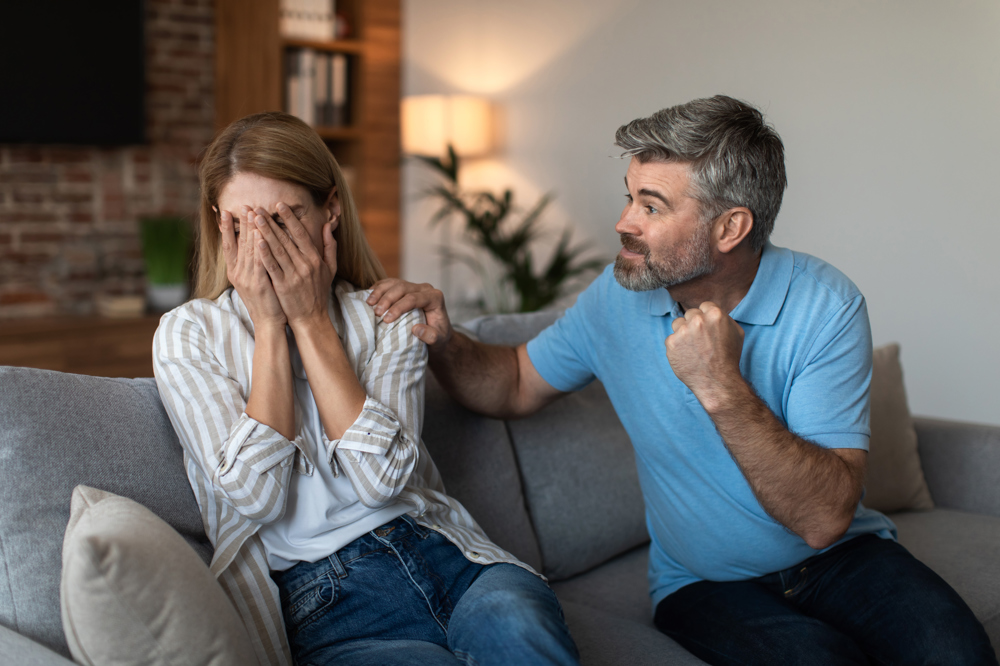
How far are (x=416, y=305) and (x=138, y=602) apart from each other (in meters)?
0.69

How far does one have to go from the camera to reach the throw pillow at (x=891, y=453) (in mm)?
2086

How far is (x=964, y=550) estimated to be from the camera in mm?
1871

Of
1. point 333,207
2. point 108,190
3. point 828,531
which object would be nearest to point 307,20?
point 108,190

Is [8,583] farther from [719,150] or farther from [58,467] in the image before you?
[719,150]

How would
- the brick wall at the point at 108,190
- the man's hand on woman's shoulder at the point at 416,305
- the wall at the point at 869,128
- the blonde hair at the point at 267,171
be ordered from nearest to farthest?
1. the blonde hair at the point at 267,171
2. the man's hand on woman's shoulder at the point at 416,305
3. the wall at the point at 869,128
4. the brick wall at the point at 108,190

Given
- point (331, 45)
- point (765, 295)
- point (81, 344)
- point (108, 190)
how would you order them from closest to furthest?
1. point (765, 295)
2. point (81, 344)
3. point (108, 190)
4. point (331, 45)

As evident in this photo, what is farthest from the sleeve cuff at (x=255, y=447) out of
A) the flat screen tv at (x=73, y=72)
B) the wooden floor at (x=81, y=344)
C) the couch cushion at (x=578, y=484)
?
the flat screen tv at (x=73, y=72)

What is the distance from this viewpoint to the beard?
1.42 m

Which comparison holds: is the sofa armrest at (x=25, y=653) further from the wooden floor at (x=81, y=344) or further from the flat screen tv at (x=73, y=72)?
the flat screen tv at (x=73, y=72)

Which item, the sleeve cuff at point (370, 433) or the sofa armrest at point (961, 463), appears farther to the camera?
the sofa armrest at point (961, 463)

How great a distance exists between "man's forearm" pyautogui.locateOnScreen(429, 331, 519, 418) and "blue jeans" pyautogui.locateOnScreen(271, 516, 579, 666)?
361 mm

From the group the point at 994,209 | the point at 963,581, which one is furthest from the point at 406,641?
the point at 994,209

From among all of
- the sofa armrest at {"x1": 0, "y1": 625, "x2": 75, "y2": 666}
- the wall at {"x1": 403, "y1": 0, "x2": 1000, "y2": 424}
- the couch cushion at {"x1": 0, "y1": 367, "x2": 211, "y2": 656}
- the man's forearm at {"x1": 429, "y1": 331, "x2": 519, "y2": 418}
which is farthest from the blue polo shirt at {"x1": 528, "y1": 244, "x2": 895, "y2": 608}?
the wall at {"x1": 403, "y1": 0, "x2": 1000, "y2": 424}

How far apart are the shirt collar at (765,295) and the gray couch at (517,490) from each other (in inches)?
18.1
